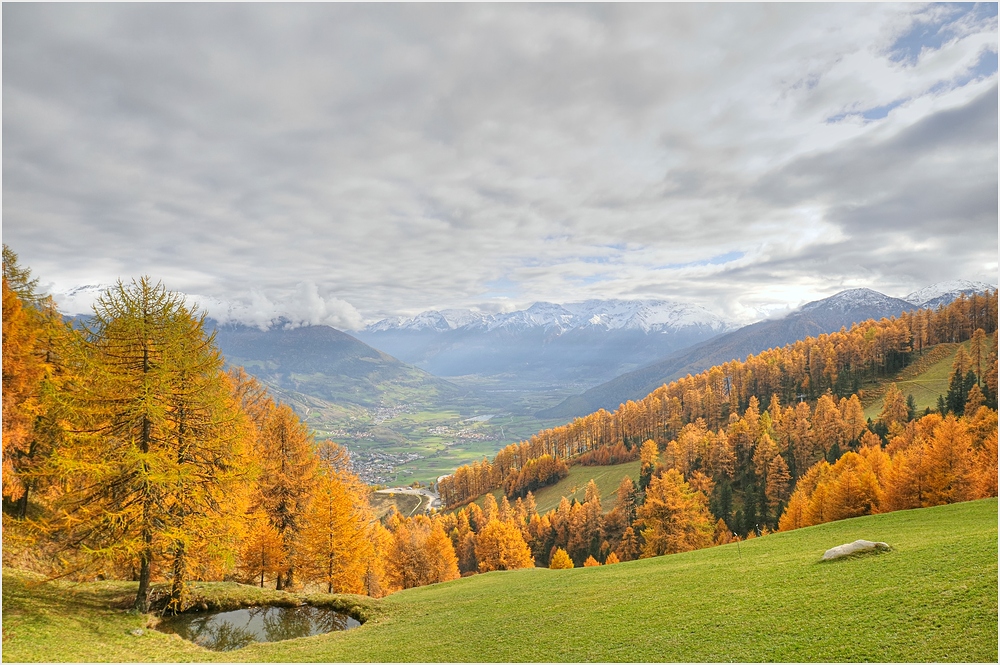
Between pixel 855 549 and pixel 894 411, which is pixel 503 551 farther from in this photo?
pixel 894 411

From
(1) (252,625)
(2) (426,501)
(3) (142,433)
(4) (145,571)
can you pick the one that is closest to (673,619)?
(1) (252,625)

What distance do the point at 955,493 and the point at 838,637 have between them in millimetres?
49948

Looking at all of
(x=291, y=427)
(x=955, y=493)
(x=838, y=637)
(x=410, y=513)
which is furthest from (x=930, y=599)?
(x=410, y=513)

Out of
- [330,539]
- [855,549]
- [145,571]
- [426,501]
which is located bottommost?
[426,501]

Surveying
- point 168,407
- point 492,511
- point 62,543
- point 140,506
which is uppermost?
point 168,407

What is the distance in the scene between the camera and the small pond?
2202 centimetres

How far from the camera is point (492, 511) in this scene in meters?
97.3

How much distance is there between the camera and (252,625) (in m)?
24.4

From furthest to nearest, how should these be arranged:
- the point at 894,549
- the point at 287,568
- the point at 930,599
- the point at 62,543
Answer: the point at 287,568 → the point at 894,549 → the point at 62,543 → the point at 930,599

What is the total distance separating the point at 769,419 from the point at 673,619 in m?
106

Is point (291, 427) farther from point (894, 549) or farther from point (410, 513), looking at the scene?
point (410, 513)

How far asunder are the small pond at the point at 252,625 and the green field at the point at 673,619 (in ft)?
5.15

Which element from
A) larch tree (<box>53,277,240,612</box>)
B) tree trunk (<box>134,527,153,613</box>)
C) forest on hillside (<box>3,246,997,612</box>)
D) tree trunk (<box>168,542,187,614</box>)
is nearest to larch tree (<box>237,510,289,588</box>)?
forest on hillside (<box>3,246,997,612</box>)

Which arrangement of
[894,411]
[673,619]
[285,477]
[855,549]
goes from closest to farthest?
[673,619] → [855,549] → [285,477] → [894,411]
